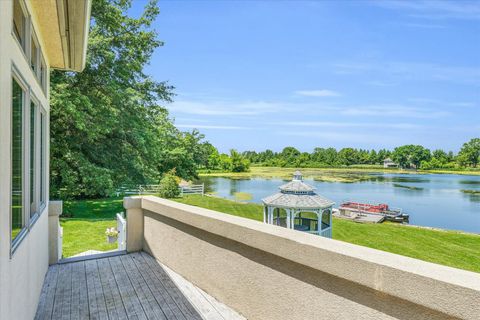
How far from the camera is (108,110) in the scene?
35.9ft

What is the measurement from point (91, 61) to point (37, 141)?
933 centimetres

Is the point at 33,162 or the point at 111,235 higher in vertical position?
the point at 33,162

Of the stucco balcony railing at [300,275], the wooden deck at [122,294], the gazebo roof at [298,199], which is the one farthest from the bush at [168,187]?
the stucco balcony railing at [300,275]

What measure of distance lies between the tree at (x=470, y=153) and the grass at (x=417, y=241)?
50.0 metres

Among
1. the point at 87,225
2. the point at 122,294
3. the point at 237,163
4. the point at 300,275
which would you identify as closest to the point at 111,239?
the point at 87,225

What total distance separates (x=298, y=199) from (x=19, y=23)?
6.65 m

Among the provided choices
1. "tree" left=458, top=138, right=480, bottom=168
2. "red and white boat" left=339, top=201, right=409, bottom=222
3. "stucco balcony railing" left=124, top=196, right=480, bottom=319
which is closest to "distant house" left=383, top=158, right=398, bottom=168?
"tree" left=458, top=138, right=480, bottom=168

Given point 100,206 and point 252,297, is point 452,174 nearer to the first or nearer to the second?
point 100,206

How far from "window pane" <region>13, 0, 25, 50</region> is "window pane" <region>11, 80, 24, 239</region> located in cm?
37

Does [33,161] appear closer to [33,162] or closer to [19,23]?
[33,162]

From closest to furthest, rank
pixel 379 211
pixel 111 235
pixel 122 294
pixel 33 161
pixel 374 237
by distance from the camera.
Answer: pixel 33 161 → pixel 122 294 → pixel 111 235 → pixel 374 237 → pixel 379 211

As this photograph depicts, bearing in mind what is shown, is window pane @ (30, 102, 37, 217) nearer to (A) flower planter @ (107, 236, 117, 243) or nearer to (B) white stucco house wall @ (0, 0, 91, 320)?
(B) white stucco house wall @ (0, 0, 91, 320)

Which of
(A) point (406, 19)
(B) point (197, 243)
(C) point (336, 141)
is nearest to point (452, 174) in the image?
(C) point (336, 141)

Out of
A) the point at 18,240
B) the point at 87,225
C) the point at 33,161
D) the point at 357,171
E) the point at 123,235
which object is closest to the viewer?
the point at 18,240
